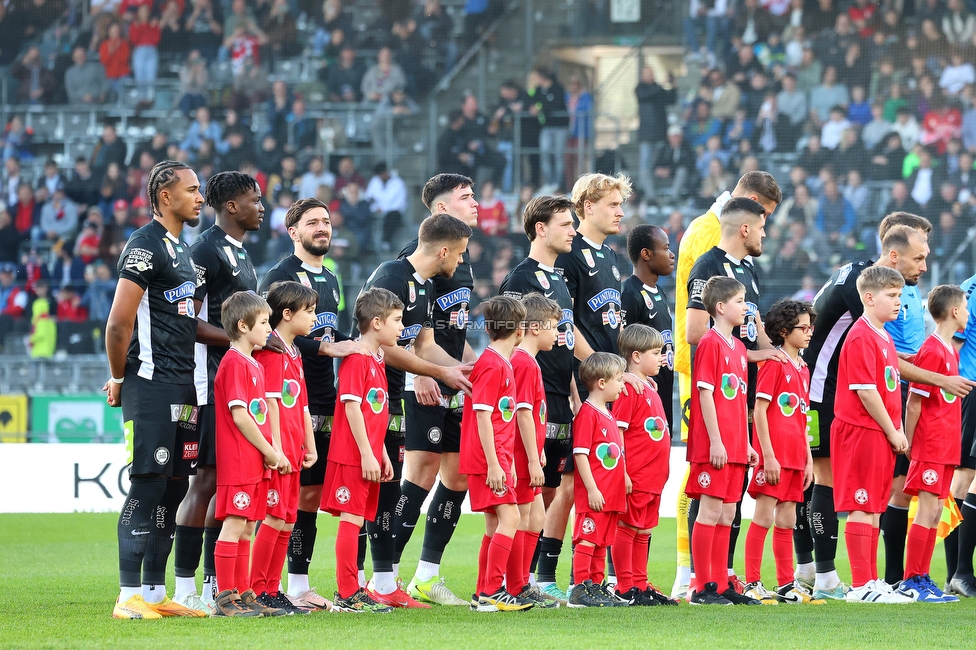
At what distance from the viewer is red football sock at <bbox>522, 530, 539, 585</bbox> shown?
580 cm

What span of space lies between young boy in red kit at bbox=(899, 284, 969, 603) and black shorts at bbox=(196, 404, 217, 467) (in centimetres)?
349

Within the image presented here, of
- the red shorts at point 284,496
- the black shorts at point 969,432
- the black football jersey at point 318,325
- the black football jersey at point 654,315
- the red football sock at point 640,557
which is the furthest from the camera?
the black shorts at point 969,432

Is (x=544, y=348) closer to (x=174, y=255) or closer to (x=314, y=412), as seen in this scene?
(x=314, y=412)

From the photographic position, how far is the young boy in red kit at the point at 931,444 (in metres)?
6.23

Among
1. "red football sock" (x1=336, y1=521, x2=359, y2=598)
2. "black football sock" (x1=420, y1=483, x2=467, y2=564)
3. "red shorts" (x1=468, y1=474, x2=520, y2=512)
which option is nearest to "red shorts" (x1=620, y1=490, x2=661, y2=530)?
"red shorts" (x1=468, y1=474, x2=520, y2=512)

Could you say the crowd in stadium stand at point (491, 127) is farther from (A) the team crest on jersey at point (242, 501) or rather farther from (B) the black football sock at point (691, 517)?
(A) the team crest on jersey at point (242, 501)

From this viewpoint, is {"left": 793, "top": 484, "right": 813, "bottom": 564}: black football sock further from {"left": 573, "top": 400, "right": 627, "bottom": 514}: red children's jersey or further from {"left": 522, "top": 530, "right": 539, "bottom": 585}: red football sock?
{"left": 522, "top": 530, "right": 539, "bottom": 585}: red football sock

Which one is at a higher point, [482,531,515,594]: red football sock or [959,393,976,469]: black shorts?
[959,393,976,469]: black shorts

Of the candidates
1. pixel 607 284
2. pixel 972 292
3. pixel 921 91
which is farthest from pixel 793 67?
pixel 607 284

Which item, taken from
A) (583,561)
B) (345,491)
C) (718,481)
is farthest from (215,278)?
(718,481)

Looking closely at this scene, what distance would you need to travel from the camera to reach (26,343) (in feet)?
47.9

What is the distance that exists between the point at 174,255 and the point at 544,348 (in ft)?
5.74

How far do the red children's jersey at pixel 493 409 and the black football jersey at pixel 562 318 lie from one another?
516 mm

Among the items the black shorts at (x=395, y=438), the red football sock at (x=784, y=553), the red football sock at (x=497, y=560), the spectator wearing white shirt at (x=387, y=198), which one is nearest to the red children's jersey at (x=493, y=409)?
the red football sock at (x=497, y=560)
